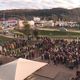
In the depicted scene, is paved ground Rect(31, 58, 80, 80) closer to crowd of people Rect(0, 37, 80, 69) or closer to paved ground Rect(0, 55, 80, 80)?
paved ground Rect(0, 55, 80, 80)

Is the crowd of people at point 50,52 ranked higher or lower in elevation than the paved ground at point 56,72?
higher

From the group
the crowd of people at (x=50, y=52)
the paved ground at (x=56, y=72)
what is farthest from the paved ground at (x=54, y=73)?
the crowd of people at (x=50, y=52)

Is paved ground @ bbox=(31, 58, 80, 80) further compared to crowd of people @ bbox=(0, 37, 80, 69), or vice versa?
crowd of people @ bbox=(0, 37, 80, 69)

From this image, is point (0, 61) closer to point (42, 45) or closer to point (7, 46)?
point (7, 46)

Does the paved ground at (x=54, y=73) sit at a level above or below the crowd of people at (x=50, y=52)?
below

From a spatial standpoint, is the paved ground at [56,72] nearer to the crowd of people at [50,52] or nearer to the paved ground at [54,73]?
the paved ground at [54,73]

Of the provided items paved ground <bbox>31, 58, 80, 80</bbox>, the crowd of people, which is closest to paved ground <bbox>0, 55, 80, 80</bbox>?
paved ground <bbox>31, 58, 80, 80</bbox>

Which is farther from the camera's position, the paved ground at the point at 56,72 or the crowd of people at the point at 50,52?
the crowd of people at the point at 50,52

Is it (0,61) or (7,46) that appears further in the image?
(7,46)

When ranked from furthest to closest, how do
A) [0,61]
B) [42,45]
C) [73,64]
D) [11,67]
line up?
[42,45], [0,61], [73,64], [11,67]

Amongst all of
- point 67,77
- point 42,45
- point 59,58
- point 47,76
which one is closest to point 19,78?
point 47,76

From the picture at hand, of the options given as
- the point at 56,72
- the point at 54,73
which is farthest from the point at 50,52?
the point at 54,73
